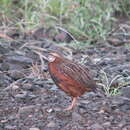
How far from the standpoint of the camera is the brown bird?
435cm

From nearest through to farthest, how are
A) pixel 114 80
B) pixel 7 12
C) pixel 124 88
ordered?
pixel 124 88 < pixel 114 80 < pixel 7 12

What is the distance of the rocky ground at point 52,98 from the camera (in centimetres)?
428

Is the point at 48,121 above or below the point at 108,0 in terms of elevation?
below

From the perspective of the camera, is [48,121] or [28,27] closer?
[48,121]

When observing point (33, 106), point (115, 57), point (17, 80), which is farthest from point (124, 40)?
point (33, 106)

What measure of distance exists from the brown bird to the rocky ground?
21 centimetres

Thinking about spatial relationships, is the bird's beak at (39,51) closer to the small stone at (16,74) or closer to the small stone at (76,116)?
the small stone at (16,74)

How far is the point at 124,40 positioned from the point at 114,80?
2315 mm

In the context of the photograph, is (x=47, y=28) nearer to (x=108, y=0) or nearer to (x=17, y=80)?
(x=108, y=0)

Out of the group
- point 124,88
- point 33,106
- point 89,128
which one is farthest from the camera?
point 124,88

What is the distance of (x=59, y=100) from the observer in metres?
4.87

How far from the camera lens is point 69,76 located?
14.3 ft

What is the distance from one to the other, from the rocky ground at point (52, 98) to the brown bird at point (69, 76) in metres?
0.21

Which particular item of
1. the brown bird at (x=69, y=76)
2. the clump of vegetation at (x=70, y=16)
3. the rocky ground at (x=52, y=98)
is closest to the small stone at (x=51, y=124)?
the rocky ground at (x=52, y=98)
